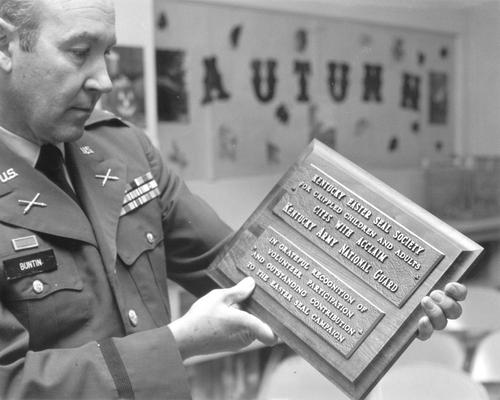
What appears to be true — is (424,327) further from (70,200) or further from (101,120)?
(101,120)

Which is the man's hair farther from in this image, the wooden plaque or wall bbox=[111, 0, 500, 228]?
wall bbox=[111, 0, 500, 228]

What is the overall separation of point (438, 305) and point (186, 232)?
0.51 metres

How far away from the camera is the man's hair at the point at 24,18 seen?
1.11 metres

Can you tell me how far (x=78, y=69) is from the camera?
45.4 inches

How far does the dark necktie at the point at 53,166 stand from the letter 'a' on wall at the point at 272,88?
158cm

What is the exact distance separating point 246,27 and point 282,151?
52 cm

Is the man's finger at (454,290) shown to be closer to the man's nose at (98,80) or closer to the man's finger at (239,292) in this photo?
the man's finger at (239,292)

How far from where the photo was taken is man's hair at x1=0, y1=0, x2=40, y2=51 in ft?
3.66

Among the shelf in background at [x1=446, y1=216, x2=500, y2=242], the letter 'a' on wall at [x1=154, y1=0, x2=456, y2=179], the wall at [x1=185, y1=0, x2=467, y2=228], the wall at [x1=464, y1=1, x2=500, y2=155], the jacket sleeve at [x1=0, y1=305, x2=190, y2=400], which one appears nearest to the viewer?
the jacket sleeve at [x1=0, y1=305, x2=190, y2=400]

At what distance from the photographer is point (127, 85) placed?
8.40ft

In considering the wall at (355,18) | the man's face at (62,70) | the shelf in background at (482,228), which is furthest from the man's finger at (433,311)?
the shelf in background at (482,228)

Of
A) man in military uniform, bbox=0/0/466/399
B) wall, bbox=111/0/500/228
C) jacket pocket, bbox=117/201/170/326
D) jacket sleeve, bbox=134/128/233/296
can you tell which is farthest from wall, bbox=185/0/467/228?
man in military uniform, bbox=0/0/466/399

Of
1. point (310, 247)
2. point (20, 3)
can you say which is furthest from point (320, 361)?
point (20, 3)

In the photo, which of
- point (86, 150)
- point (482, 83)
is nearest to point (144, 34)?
point (86, 150)
